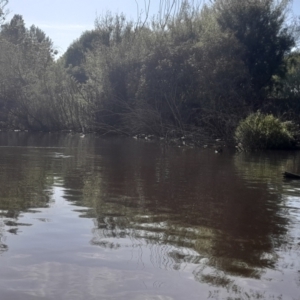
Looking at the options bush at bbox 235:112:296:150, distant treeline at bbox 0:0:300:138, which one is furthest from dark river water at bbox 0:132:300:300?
distant treeline at bbox 0:0:300:138

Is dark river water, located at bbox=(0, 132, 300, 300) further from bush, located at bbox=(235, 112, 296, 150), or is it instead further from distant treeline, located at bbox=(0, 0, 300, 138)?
distant treeline, located at bbox=(0, 0, 300, 138)

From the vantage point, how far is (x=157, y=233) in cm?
785

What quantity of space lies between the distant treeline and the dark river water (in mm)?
18074

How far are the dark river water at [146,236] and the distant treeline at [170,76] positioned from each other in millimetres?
18074

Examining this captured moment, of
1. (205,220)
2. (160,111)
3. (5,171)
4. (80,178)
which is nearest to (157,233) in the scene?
(205,220)

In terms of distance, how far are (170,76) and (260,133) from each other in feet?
34.6

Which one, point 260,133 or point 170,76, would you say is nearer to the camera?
point 260,133

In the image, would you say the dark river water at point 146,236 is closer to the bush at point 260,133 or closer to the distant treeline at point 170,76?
the bush at point 260,133

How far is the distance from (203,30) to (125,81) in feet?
21.3

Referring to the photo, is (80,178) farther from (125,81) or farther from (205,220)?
(125,81)

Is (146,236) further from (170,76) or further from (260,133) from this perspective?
(170,76)

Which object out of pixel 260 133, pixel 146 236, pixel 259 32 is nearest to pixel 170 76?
pixel 259 32

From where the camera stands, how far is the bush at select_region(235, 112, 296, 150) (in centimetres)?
2672

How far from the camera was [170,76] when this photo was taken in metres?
35.8
